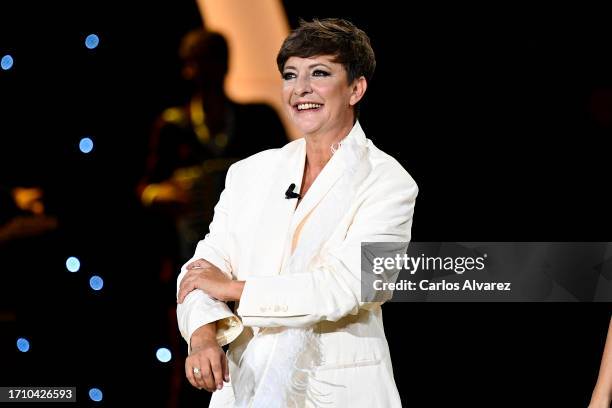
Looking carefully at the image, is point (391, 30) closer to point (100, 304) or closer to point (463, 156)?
point (463, 156)

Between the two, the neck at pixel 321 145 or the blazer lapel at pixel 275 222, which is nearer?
the blazer lapel at pixel 275 222

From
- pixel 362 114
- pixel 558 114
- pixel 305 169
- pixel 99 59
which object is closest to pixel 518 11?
pixel 558 114

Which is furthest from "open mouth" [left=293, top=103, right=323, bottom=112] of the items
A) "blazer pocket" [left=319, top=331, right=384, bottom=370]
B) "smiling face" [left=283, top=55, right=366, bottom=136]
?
"blazer pocket" [left=319, top=331, right=384, bottom=370]

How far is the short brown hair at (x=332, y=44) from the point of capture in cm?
261

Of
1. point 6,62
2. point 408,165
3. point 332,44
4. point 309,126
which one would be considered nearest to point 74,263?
point 6,62

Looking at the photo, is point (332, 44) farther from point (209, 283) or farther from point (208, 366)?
point (208, 366)

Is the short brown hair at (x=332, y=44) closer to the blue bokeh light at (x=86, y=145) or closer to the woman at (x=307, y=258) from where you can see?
the woman at (x=307, y=258)

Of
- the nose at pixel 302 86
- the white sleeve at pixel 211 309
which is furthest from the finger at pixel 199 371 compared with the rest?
the nose at pixel 302 86

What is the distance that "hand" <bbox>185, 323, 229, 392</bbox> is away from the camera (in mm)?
2359

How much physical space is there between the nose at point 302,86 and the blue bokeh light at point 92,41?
1605mm

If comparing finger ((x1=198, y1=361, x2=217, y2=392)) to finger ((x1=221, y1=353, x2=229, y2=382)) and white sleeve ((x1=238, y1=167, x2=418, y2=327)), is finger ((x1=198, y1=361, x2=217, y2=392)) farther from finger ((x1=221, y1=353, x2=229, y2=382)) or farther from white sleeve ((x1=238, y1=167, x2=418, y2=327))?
white sleeve ((x1=238, y1=167, x2=418, y2=327))

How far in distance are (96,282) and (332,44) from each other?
179 cm

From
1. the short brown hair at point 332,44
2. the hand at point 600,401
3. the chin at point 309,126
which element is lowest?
the hand at point 600,401

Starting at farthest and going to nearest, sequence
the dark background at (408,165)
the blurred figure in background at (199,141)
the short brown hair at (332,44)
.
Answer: the blurred figure in background at (199,141) → the dark background at (408,165) → the short brown hair at (332,44)
